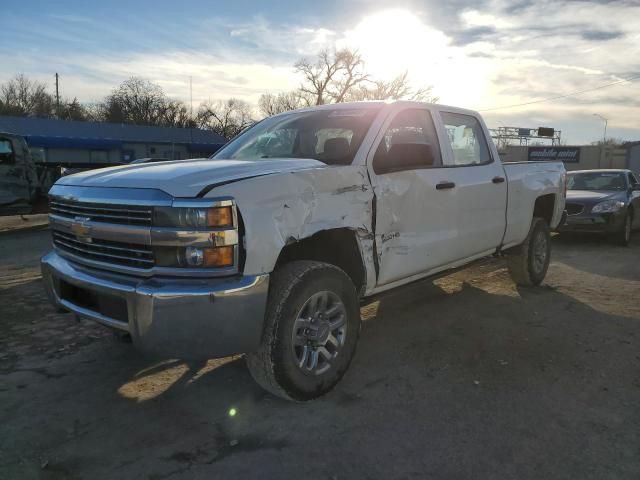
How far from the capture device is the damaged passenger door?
12.0 ft

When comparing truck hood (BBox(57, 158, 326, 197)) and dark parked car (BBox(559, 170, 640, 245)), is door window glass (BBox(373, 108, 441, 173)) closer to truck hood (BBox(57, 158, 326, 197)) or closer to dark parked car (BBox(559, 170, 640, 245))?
truck hood (BBox(57, 158, 326, 197))

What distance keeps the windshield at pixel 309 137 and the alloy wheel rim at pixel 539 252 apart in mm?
3214

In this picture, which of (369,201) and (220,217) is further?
(369,201)

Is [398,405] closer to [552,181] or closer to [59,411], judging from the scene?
[59,411]

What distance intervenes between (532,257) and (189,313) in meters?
4.70

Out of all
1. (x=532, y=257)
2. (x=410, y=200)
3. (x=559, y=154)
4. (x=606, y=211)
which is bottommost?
(x=532, y=257)

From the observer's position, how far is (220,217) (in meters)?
2.69

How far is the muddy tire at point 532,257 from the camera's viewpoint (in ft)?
19.7

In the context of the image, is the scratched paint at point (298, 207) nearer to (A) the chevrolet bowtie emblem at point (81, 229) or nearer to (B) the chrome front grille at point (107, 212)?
(B) the chrome front grille at point (107, 212)

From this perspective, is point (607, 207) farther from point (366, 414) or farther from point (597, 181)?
point (366, 414)

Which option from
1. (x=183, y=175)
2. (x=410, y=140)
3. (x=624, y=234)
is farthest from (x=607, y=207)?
(x=183, y=175)

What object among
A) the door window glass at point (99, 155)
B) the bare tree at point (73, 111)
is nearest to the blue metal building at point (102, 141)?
the door window glass at point (99, 155)

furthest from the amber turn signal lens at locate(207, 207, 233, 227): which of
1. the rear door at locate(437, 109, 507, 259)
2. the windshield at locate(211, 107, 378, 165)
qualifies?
the rear door at locate(437, 109, 507, 259)

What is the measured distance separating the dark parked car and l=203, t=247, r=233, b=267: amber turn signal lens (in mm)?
8549
